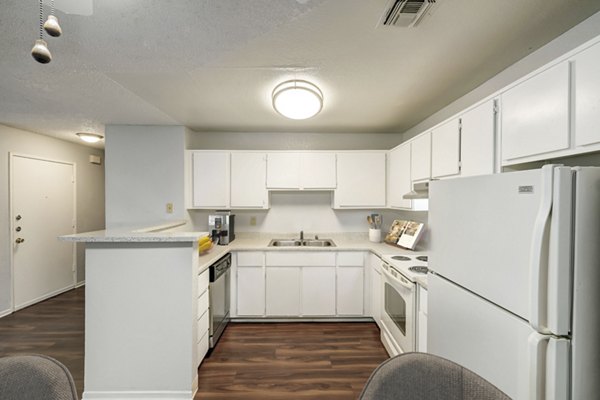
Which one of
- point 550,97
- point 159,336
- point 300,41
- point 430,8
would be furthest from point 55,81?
point 550,97

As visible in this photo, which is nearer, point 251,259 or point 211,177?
point 251,259

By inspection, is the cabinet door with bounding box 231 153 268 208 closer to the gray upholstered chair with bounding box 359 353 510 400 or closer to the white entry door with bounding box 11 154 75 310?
the gray upholstered chair with bounding box 359 353 510 400

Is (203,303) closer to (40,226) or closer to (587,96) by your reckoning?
(587,96)

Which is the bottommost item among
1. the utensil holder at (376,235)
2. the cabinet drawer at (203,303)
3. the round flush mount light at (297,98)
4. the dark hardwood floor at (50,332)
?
the dark hardwood floor at (50,332)

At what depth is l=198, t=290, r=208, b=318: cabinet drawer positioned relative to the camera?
2162 millimetres

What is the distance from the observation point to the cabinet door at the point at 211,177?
327cm

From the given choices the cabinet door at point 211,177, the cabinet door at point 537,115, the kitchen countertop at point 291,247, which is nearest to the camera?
the cabinet door at point 537,115

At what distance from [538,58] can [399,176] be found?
4.98 feet

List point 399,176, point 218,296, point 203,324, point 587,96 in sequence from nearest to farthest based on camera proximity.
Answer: point 587,96
point 203,324
point 218,296
point 399,176

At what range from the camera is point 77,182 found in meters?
4.26

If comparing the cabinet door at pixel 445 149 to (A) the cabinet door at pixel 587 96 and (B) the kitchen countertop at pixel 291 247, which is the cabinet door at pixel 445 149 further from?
(B) the kitchen countertop at pixel 291 247

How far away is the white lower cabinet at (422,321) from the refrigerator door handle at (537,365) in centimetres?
90

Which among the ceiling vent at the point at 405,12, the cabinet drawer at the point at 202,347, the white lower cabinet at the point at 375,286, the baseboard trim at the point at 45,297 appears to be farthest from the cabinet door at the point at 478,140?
the baseboard trim at the point at 45,297

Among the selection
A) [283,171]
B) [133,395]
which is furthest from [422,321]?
[283,171]
